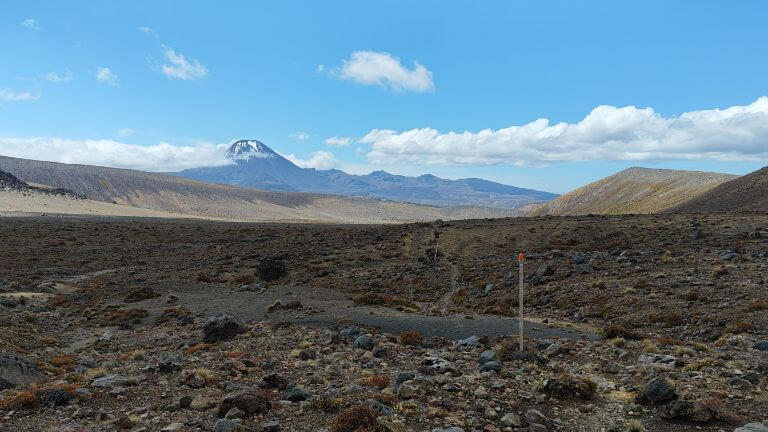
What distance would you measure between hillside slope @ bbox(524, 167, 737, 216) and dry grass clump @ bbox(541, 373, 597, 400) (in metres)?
92.2

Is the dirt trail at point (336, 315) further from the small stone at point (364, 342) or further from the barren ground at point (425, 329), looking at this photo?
the small stone at point (364, 342)

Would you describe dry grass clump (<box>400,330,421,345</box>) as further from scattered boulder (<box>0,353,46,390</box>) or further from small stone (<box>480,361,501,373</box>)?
scattered boulder (<box>0,353,46,390</box>)

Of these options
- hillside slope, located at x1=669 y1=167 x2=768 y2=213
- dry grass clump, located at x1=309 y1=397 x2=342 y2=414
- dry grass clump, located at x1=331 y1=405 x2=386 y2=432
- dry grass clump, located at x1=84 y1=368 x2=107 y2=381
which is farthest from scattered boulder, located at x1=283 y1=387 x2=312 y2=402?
hillside slope, located at x1=669 y1=167 x2=768 y2=213

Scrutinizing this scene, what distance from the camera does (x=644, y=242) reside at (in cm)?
3316

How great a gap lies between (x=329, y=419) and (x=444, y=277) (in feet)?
74.4

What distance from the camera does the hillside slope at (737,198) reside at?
63594 millimetres

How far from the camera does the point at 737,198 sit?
69.7 m

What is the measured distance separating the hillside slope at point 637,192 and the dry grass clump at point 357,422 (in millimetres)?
96261

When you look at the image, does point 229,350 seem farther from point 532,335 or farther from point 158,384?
point 532,335

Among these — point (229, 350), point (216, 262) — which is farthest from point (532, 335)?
point (216, 262)

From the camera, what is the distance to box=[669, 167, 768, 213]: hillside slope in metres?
63.6

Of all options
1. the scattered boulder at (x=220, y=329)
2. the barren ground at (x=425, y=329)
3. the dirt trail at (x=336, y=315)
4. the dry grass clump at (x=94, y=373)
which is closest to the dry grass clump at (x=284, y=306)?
the barren ground at (x=425, y=329)

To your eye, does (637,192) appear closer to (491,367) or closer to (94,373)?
(491,367)

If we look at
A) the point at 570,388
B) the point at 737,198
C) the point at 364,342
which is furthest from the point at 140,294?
the point at 737,198
